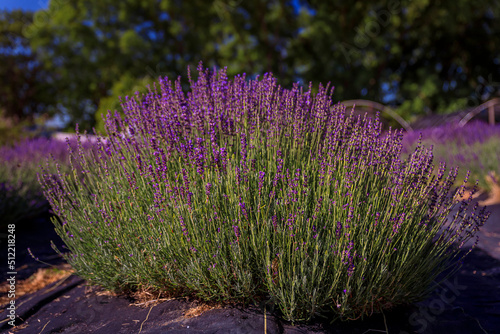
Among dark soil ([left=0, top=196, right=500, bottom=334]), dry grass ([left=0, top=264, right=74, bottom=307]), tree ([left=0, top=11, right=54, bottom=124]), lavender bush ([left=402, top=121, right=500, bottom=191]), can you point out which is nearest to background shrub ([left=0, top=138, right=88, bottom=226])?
dry grass ([left=0, top=264, right=74, bottom=307])

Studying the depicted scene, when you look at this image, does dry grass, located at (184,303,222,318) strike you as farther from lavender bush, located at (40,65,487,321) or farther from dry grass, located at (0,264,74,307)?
dry grass, located at (0,264,74,307)

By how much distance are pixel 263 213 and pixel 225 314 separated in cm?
63

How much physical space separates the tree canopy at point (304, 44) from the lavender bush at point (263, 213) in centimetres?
1473

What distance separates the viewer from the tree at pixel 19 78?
84.7 ft

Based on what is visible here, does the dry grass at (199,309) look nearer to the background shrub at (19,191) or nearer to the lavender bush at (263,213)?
the lavender bush at (263,213)

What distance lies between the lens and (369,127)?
259 cm

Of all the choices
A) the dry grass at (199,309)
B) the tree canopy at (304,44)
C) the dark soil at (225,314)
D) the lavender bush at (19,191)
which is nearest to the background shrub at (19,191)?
the lavender bush at (19,191)

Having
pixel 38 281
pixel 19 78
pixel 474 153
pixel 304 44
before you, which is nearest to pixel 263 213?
pixel 38 281

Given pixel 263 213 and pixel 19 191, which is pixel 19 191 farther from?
pixel 263 213

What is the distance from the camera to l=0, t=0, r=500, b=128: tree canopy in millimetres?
18411

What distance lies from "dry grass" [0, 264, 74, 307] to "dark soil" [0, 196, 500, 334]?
0.23 metres

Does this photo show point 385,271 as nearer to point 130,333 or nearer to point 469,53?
point 130,333

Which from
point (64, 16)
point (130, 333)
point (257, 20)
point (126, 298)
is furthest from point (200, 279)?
point (64, 16)

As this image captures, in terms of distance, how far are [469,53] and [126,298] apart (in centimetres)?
2303
